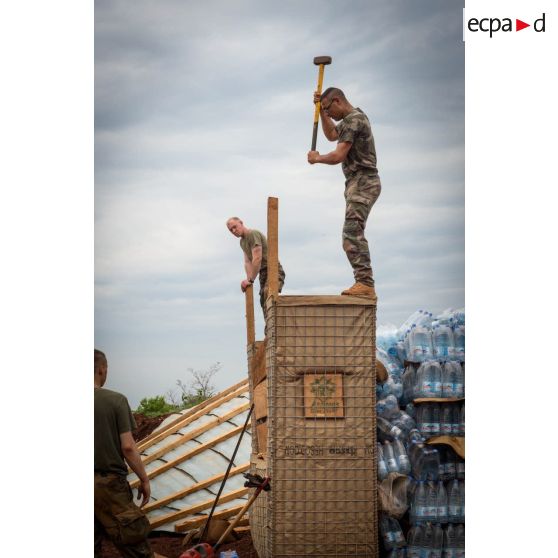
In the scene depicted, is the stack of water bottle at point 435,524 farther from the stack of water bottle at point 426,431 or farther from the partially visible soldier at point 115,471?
the partially visible soldier at point 115,471

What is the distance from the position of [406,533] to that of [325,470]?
78cm

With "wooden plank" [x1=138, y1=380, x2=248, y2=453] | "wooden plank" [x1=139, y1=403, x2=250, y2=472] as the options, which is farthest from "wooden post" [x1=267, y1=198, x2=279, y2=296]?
"wooden plank" [x1=138, y1=380, x2=248, y2=453]

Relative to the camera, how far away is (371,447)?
21.7 feet

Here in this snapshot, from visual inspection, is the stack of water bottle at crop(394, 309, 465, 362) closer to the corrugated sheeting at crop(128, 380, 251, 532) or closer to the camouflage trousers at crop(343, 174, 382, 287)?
the camouflage trousers at crop(343, 174, 382, 287)

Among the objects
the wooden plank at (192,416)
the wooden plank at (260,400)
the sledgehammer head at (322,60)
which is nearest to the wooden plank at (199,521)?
the wooden plank at (260,400)

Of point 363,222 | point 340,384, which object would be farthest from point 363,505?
point 363,222

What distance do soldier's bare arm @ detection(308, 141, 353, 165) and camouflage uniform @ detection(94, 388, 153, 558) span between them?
213 cm

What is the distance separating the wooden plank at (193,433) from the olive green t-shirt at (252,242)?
7.62 feet

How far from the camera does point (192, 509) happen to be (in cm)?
874

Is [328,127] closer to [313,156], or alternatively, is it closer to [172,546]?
[313,156]

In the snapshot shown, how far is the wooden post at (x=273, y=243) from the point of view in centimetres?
662

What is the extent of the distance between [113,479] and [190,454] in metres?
3.42

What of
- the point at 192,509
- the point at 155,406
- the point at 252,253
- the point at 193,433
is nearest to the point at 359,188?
the point at 252,253

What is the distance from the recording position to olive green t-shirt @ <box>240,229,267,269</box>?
8391 millimetres
